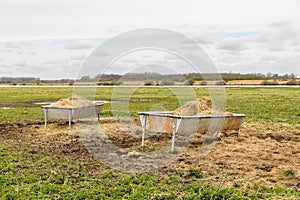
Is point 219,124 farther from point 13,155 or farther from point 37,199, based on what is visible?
point 37,199

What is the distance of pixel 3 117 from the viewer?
18.1m

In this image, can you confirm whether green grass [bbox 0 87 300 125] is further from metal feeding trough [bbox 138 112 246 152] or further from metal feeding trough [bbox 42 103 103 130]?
metal feeding trough [bbox 138 112 246 152]

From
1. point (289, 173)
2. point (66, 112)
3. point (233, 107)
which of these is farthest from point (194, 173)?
point (233, 107)

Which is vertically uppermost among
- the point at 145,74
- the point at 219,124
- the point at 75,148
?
the point at 145,74

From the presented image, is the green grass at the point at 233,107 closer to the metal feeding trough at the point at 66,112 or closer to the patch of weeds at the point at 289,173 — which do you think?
the metal feeding trough at the point at 66,112

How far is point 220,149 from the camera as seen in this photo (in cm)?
1062

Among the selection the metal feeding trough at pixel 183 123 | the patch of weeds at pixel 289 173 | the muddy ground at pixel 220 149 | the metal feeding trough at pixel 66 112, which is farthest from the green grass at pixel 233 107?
the patch of weeds at pixel 289 173

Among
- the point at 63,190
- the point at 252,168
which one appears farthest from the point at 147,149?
the point at 63,190

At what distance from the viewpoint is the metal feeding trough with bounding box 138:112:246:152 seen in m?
9.83

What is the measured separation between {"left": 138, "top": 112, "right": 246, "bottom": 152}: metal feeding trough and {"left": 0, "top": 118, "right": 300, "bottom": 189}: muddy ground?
1.89 feet

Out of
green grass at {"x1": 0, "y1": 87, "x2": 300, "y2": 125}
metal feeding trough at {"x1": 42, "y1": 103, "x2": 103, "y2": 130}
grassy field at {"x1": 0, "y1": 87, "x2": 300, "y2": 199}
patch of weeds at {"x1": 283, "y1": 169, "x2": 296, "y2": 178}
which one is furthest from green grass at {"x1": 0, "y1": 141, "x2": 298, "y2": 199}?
green grass at {"x1": 0, "y1": 87, "x2": 300, "y2": 125}

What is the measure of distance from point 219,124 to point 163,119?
1.71 m

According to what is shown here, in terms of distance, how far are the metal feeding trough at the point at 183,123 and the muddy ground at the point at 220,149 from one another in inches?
22.6

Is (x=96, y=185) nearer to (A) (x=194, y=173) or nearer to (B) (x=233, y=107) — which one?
(A) (x=194, y=173)
